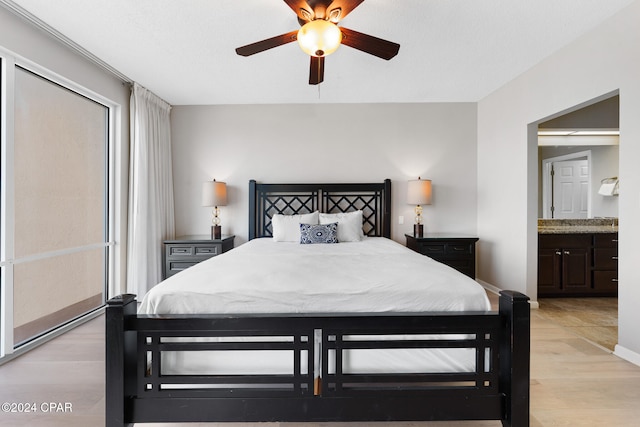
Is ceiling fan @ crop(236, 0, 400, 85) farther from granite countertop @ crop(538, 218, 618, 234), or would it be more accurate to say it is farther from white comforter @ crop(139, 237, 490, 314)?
granite countertop @ crop(538, 218, 618, 234)

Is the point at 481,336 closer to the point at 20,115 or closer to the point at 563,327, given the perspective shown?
Answer: the point at 563,327

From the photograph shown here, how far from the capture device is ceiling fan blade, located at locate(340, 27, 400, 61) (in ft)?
6.89

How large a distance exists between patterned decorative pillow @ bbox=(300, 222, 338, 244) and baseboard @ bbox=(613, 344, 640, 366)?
8.19 feet

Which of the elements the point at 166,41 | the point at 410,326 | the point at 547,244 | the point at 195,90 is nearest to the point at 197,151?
the point at 195,90

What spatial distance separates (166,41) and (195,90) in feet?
3.73

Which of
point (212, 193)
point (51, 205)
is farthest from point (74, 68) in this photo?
point (212, 193)

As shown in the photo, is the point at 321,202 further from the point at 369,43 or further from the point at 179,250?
the point at 369,43

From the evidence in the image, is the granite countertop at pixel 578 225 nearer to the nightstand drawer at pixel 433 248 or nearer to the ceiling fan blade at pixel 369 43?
the nightstand drawer at pixel 433 248

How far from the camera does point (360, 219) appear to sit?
392 centimetres

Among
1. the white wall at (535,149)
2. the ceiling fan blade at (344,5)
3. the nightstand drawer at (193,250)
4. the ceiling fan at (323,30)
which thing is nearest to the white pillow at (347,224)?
the nightstand drawer at (193,250)

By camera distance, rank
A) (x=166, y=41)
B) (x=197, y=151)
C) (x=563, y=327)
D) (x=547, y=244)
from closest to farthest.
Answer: (x=166, y=41), (x=563, y=327), (x=547, y=244), (x=197, y=151)

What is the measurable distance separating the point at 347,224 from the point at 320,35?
224 centimetres

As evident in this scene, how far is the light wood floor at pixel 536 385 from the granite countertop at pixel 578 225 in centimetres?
162

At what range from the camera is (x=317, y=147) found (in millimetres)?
4398
